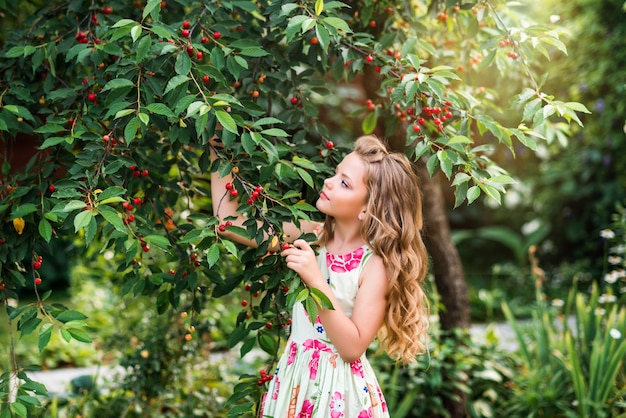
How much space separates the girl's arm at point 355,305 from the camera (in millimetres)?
1724

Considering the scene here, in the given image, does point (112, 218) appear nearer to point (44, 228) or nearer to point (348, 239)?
point (44, 228)

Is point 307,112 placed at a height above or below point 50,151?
above

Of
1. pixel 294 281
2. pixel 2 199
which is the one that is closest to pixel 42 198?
pixel 2 199

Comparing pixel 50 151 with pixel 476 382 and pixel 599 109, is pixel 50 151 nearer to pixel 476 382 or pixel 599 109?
pixel 476 382

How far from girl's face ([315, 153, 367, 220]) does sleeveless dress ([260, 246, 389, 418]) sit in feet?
0.39

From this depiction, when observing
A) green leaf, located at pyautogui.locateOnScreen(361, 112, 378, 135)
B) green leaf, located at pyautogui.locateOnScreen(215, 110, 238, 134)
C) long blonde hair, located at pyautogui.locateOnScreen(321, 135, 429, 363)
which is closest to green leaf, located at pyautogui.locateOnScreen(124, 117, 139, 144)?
green leaf, located at pyautogui.locateOnScreen(215, 110, 238, 134)

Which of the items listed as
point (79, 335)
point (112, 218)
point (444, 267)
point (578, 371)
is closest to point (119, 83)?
point (112, 218)

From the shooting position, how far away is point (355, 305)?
185 cm

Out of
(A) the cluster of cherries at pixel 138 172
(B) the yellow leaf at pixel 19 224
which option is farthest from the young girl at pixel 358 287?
(B) the yellow leaf at pixel 19 224

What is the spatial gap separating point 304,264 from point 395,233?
32cm

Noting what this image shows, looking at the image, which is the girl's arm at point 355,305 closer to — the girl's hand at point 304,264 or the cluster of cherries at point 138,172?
the girl's hand at point 304,264

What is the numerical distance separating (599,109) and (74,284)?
14.1ft

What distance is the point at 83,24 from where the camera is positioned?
2.29 m

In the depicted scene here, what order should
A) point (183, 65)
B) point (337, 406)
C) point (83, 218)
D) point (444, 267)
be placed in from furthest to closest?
1. point (444, 267)
2. point (337, 406)
3. point (183, 65)
4. point (83, 218)
